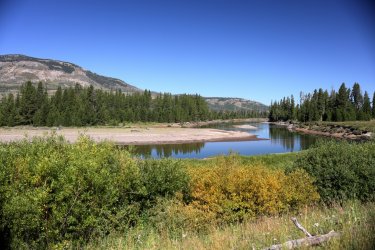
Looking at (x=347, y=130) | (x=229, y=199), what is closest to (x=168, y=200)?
(x=229, y=199)

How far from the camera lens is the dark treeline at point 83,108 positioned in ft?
366

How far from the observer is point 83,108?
4847 inches

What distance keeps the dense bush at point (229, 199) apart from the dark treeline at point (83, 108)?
107 metres

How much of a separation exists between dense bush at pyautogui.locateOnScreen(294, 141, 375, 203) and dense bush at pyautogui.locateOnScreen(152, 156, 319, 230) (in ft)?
7.41

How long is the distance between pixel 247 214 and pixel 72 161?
8.51 metres

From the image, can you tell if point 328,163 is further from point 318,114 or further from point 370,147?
point 318,114

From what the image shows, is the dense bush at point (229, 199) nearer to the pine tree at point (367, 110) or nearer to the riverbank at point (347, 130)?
the riverbank at point (347, 130)

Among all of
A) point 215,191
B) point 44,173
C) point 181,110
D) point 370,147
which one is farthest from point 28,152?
point 181,110

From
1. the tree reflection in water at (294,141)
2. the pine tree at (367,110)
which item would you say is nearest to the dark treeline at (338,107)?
the pine tree at (367,110)

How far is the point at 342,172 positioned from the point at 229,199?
26.1 ft

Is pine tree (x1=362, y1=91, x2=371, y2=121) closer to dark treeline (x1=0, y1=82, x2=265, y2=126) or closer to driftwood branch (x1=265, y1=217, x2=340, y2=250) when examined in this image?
dark treeline (x1=0, y1=82, x2=265, y2=126)

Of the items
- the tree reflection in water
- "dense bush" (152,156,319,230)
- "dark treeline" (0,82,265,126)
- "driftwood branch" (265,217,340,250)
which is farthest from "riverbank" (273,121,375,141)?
"driftwood branch" (265,217,340,250)

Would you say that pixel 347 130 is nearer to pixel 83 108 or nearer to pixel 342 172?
Answer: pixel 342 172

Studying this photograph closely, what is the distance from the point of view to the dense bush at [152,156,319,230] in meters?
14.7
